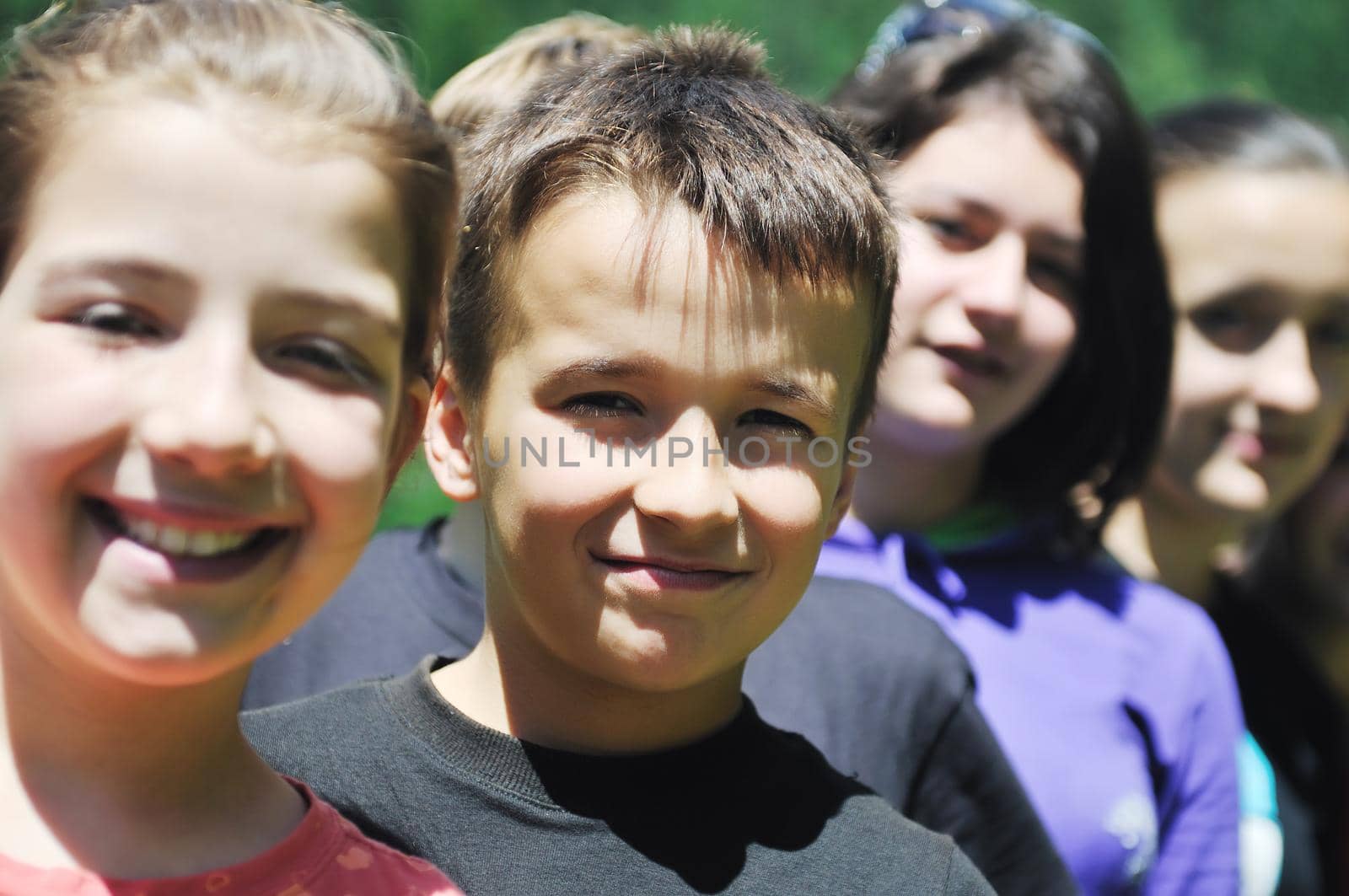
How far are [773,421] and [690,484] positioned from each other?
0.15 meters

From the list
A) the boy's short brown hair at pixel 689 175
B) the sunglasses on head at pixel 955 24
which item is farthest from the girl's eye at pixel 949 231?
the boy's short brown hair at pixel 689 175

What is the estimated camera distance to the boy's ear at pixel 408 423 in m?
1.43

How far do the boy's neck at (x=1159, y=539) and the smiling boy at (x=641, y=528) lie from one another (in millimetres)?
1544

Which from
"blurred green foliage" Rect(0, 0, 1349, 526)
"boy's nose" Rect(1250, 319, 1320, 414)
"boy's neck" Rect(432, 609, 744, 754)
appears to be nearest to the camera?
"boy's neck" Rect(432, 609, 744, 754)

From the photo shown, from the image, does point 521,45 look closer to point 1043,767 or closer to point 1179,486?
point 1043,767

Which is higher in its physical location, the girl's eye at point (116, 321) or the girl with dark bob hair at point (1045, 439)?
the girl's eye at point (116, 321)

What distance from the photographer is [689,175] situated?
58.4 inches

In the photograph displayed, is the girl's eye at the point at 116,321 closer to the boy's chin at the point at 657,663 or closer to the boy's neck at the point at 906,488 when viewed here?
the boy's chin at the point at 657,663

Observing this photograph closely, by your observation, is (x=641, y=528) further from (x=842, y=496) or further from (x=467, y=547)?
(x=467, y=547)

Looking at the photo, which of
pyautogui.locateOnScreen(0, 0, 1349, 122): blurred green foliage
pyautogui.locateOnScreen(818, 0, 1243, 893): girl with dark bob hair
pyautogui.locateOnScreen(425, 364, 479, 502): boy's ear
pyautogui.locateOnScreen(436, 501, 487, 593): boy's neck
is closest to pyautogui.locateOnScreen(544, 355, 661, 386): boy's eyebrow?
pyautogui.locateOnScreen(425, 364, 479, 502): boy's ear

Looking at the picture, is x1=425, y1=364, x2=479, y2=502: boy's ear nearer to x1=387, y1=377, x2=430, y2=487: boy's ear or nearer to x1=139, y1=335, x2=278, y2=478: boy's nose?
x1=387, y1=377, x2=430, y2=487: boy's ear

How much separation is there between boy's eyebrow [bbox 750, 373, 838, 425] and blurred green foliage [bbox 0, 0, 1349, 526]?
273 centimetres

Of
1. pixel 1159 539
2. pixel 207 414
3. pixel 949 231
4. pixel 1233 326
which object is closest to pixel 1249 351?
pixel 1233 326

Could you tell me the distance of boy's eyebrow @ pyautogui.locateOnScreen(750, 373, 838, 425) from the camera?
1.45m
